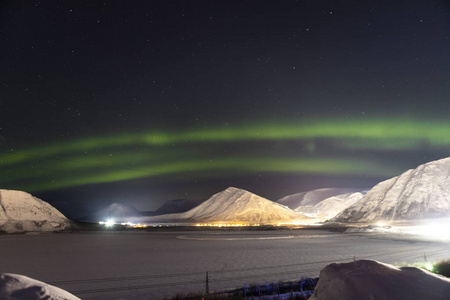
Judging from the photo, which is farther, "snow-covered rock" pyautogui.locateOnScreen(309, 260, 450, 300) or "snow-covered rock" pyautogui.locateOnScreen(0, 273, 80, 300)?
"snow-covered rock" pyautogui.locateOnScreen(309, 260, 450, 300)

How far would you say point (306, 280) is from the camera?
1892 centimetres

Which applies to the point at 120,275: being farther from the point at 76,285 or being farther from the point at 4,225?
the point at 4,225

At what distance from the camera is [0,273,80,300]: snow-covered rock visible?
22.1 feet

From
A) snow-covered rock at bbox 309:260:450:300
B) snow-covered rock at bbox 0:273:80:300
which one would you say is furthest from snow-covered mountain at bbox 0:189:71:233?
snow-covered rock at bbox 309:260:450:300

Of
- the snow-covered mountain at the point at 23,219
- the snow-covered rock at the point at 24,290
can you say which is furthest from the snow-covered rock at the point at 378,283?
the snow-covered mountain at the point at 23,219

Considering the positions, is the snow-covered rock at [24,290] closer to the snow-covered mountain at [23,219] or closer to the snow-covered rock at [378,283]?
→ the snow-covered rock at [378,283]

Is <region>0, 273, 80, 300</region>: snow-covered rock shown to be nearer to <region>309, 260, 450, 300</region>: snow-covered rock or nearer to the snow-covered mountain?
Answer: <region>309, 260, 450, 300</region>: snow-covered rock

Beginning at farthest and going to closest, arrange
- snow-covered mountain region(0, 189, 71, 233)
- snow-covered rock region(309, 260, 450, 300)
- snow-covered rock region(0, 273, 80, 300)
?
snow-covered mountain region(0, 189, 71, 233)
snow-covered rock region(309, 260, 450, 300)
snow-covered rock region(0, 273, 80, 300)

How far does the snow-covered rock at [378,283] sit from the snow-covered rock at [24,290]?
6.13 meters

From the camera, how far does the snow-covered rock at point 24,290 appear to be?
22.1 ft

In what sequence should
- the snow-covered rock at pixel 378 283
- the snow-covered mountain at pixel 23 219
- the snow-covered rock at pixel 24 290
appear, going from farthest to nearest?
the snow-covered mountain at pixel 23 219 < the snow-covered rock at pixel 378 283 < the snow-covered rock at pixel 24 290

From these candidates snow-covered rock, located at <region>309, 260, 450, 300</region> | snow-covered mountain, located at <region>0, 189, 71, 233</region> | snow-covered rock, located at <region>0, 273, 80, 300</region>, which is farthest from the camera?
snow-covered mountain, located at <region>0, 189, 71, 233</region>

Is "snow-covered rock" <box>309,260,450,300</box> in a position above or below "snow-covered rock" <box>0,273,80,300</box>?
below

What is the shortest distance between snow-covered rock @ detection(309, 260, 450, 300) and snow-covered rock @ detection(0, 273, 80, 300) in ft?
20.1
